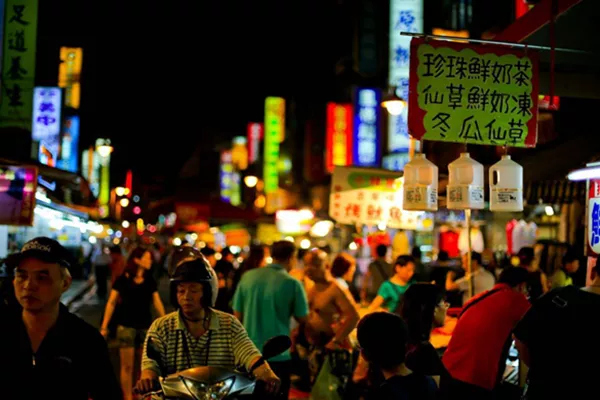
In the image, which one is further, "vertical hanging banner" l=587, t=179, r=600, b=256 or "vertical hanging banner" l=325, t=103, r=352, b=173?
"vertical hanging banner" l=325, t=103, r=352, b=173

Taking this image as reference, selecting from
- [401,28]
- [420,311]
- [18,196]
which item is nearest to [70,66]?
[401,28]

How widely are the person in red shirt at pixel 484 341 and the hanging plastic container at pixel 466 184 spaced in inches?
31.1

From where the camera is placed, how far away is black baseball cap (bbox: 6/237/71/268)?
155 inches

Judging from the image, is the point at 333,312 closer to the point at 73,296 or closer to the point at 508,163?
the point at 508,163

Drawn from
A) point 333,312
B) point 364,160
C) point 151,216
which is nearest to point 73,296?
point 364,160

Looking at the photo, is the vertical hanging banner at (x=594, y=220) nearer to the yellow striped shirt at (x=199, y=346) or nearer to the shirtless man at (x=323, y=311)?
the shirtless man at (x=323, y=311)

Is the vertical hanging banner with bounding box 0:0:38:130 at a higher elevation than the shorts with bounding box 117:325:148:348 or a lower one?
higher

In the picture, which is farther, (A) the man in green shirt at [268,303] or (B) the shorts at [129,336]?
(B) the shorts at [129,336]

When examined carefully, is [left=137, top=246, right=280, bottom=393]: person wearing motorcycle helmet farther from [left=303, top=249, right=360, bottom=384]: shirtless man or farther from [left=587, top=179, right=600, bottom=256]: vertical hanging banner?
[left=303, top=249, right=360, bottom=384]: shirtless man

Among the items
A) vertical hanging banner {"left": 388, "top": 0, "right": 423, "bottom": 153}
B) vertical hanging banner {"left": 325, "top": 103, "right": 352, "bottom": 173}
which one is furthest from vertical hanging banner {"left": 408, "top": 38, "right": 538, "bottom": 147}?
vertical hanging banner {"left": 325, "top": 103, "right": 352, "bottom": 173}

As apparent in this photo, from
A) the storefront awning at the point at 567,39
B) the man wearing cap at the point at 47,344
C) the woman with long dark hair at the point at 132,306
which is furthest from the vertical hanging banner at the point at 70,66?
the man wearing cap at the point at 47,344

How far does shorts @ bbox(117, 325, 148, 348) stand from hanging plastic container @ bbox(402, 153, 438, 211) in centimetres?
433

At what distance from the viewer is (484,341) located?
674 cm

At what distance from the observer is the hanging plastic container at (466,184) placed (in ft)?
23.9
